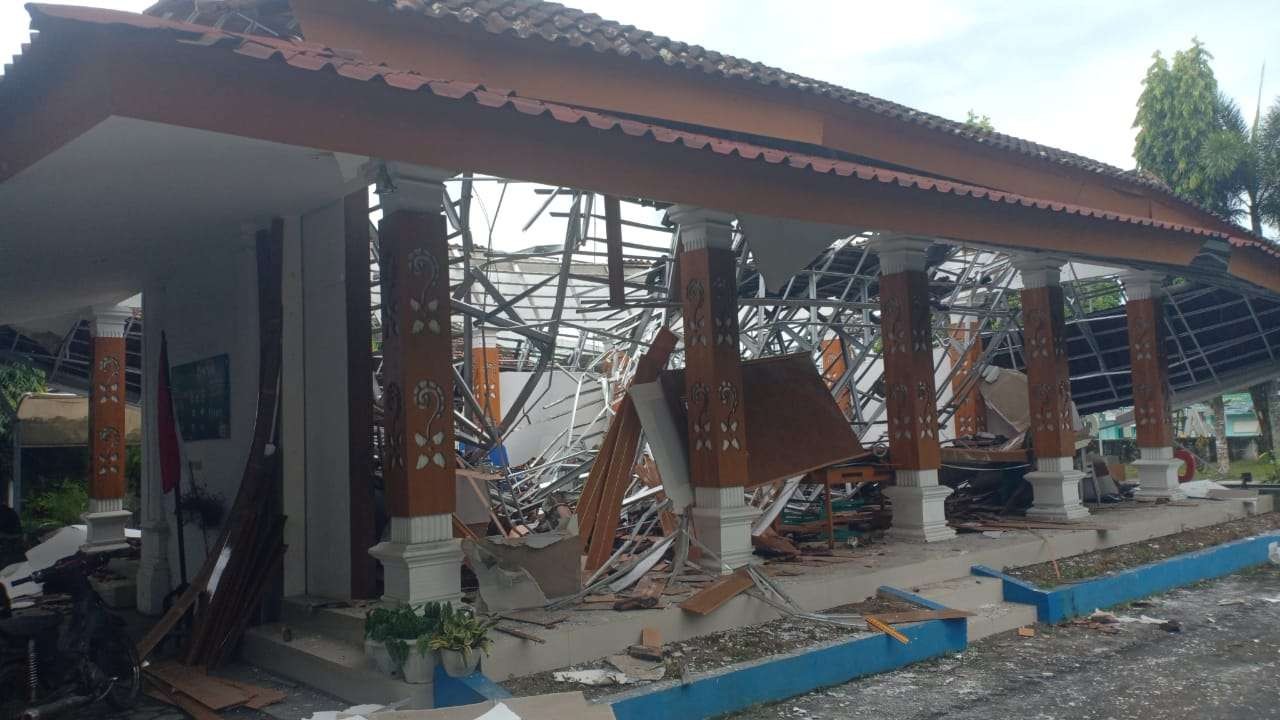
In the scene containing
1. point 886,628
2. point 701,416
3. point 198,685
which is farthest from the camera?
point 701,416

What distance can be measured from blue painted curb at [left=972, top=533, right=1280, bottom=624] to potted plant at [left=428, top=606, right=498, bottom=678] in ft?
16.5

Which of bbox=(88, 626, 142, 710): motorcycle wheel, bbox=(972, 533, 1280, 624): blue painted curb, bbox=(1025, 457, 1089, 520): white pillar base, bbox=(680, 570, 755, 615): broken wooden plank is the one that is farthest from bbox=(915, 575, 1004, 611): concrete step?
bbox=(88, 626, 142, 710): motorcycle wheel

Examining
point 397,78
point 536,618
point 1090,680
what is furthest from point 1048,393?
point 397,78

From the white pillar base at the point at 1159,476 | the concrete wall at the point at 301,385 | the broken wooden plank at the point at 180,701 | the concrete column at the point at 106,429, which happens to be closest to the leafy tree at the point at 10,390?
the concrete column at the point at 106,429

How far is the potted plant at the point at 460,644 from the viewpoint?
5398mm

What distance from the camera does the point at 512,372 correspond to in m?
20.6

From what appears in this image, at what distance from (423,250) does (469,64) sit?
2419 millimetres

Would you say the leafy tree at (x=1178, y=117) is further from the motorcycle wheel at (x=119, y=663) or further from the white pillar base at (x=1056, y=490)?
the motorcycle wheel at (x=119, y=663)

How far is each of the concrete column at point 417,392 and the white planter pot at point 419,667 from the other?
1.68ft

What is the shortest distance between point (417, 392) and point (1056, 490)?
8.01 meters

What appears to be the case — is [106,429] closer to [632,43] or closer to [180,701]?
[180,701]

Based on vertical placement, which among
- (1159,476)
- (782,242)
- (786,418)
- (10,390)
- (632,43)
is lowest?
(1159,476)

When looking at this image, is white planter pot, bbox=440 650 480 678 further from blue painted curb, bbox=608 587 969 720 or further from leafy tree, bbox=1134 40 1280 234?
leafy tree, bbox=1134 40 1280 234

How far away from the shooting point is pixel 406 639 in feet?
18.2
